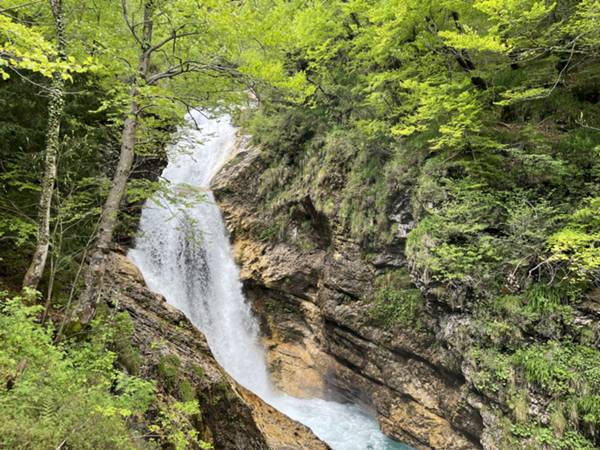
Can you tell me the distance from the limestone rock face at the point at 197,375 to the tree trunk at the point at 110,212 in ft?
2.26

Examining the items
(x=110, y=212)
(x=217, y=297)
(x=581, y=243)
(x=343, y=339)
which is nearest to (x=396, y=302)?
(x=343, y=339)

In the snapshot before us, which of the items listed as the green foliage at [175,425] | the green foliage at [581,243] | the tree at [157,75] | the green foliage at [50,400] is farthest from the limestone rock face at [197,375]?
the green foliage at [581,243]

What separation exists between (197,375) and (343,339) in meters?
5.94

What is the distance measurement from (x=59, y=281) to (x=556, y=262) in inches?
387

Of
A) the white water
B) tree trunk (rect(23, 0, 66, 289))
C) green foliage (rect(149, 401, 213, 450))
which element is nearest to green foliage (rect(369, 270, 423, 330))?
the white water

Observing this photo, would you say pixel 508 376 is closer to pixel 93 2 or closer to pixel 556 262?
pixel 556 262

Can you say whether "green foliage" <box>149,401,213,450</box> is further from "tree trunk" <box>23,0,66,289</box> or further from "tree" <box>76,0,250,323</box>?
"tree trunk" <box>23,0,66,289</box>

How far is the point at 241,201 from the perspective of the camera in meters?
15.7

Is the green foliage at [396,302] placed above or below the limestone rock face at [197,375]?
above

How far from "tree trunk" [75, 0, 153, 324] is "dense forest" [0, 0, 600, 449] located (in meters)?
0.03

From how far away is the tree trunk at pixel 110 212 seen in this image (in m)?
5.86

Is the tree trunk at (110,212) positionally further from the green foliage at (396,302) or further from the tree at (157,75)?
the green foliage at (396,302)

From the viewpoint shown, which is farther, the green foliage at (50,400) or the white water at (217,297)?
the white water at (217,297)

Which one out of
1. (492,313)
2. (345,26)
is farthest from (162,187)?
(345,26)
